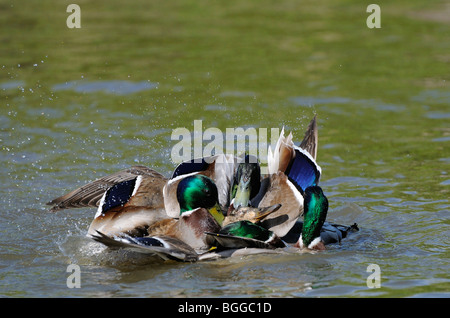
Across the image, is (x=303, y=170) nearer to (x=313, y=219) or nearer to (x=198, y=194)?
(x=313, y=219)

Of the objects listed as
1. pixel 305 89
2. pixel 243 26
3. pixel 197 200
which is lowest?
pixel 197 200

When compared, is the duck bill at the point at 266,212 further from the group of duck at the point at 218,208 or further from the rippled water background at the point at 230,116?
the rippled water background at the point at 230,116

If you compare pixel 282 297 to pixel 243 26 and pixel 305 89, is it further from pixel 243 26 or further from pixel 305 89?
pixel 243 26

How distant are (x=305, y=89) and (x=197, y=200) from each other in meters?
5.17

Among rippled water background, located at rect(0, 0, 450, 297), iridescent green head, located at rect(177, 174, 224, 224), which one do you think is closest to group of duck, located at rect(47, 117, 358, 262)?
iridescent green head, located at rect(177, 174, 224, 224)

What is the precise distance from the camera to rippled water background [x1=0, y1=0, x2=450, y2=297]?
6.55m

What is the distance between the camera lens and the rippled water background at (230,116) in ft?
21.5

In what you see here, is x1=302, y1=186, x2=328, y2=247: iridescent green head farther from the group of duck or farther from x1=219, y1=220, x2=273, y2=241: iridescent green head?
x1=219, y1=220, x2=273, y2=241: iridescent green head

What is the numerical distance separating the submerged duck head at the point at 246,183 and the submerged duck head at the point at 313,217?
0.55 m

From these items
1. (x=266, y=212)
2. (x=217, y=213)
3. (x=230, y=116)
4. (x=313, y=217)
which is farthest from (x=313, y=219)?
(x=230, y=116)

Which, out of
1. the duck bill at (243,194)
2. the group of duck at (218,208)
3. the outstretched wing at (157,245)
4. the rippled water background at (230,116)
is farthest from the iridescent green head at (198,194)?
the rippled water background at (230,116)

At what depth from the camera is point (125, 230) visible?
7.20 metres

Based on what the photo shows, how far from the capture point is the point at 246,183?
7.23 m
